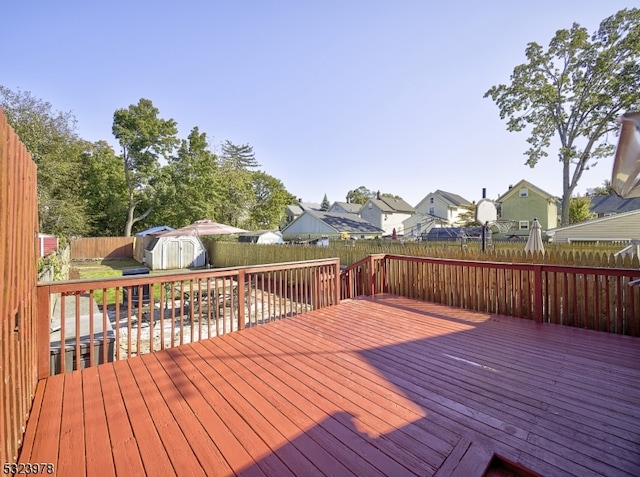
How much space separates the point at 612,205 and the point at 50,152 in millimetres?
41524

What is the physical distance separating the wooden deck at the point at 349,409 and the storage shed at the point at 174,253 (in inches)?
560

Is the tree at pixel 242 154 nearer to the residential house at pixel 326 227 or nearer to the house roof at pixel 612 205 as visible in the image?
the residential house at pixel 326 227

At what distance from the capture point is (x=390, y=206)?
37219 millimetres

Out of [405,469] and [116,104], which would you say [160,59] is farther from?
[116,104]

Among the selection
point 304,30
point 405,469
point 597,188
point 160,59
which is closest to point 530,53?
point 304,30

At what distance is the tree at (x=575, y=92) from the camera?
1527cm

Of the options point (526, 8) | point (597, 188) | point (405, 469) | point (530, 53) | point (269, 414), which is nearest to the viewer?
point (405, 469)

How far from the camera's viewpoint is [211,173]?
23.8 m

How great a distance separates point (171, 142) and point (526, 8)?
22.8 meters

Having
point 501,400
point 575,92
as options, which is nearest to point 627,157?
point 501,400

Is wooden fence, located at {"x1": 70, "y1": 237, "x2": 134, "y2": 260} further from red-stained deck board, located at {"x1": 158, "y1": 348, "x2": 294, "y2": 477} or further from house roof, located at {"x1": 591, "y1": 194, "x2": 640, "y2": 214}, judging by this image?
house roof, located at {"x1": 591, "y1": 194, "x2": 640, "y2": 214}

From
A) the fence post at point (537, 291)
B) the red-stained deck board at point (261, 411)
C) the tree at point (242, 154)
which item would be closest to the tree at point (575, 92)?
the fence post at point (537, 291)

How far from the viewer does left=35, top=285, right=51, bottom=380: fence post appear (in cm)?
259

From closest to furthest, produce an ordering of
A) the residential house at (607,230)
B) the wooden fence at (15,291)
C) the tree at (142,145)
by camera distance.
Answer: the wooden fence at (15,291), the residential house at (607,230), the tree at (142,145)
